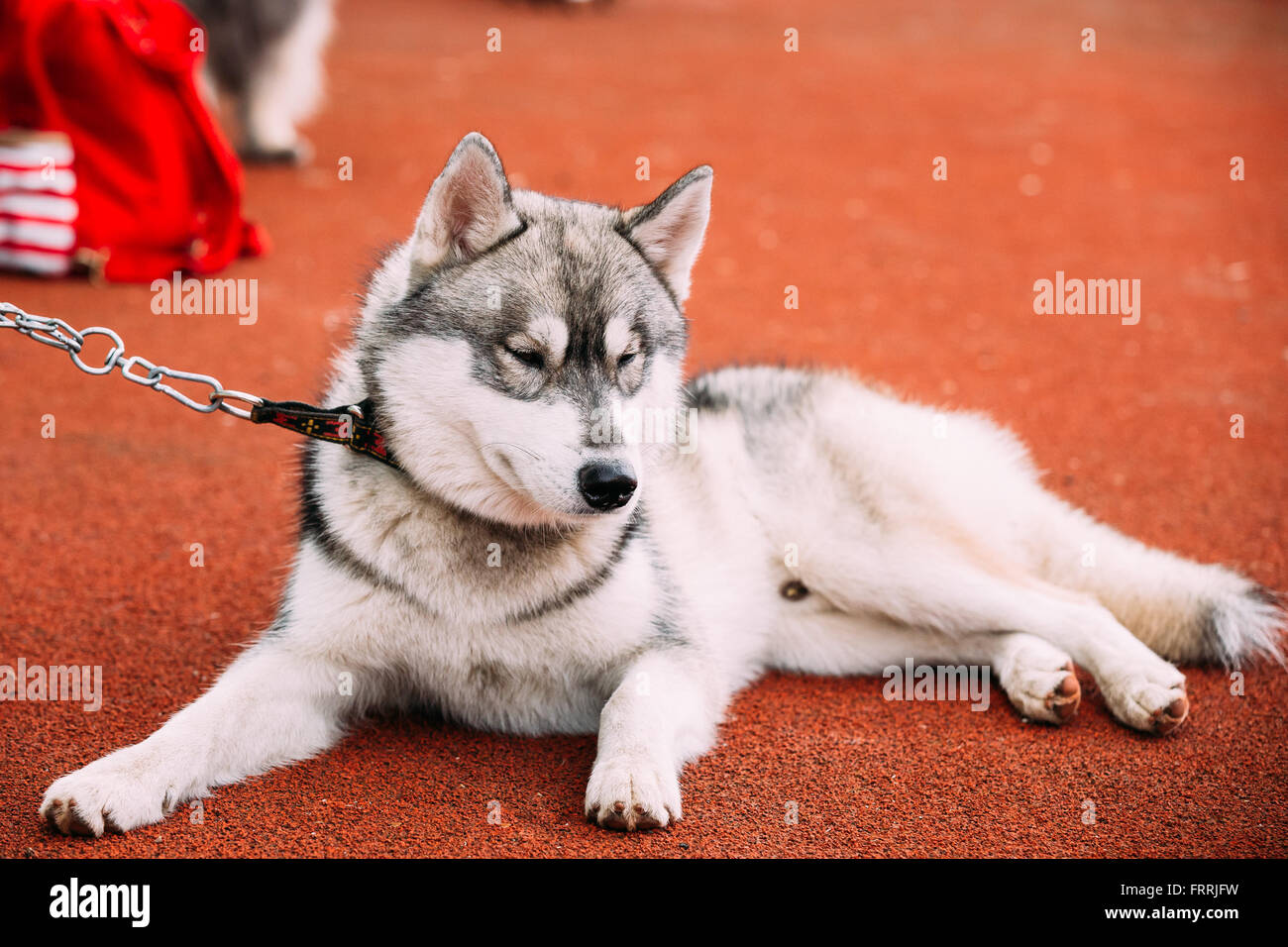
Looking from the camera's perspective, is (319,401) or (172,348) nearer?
(319,401)

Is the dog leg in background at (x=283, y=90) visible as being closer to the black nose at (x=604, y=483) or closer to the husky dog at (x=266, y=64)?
the husky dog at (x=266, y=64)

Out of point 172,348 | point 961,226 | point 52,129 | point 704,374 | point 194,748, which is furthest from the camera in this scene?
point 961,226

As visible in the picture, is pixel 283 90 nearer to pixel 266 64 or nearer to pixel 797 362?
pixel 266 64

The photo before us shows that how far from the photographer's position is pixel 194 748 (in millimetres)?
3168

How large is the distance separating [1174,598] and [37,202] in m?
7.16

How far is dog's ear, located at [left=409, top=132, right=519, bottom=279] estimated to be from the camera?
10.6 feet

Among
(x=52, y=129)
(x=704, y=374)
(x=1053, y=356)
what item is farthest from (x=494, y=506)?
(x=52, y=129)

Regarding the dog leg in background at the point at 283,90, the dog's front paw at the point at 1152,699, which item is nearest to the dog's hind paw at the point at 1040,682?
the dog's front paw at the point at 1152,699

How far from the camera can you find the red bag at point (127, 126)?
7723mm

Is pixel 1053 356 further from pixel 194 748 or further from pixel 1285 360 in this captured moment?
pixel 194 748

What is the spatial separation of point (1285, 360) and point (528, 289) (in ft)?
20.1

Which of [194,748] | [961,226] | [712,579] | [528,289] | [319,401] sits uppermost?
[961,226]

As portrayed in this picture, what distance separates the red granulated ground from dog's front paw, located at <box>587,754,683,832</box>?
0.18ft

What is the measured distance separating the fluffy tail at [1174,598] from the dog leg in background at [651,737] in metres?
1.44
